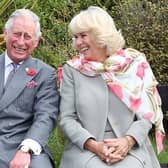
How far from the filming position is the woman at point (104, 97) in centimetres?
455

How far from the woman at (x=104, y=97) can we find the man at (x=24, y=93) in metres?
0.13

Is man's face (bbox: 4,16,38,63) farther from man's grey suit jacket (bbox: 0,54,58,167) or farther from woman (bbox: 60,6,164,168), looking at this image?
woman (bbox: 60,6,164,168)

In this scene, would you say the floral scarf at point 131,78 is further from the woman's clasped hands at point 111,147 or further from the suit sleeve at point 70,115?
the woman's clasped hands at point 111,147

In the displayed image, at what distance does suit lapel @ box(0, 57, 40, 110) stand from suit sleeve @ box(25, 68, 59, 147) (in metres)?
0.11

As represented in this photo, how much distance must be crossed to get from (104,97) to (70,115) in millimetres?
282

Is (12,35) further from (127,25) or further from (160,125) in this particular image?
(127,25)

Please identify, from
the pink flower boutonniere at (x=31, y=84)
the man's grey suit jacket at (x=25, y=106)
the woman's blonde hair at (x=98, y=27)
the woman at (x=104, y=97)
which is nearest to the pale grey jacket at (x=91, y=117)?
the woman at (x=104, y=97)

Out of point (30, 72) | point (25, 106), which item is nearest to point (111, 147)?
point (25, 106)

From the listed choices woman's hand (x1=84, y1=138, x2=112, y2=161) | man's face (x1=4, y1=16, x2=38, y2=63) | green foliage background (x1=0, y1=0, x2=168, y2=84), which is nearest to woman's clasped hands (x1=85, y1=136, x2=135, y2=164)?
woman's hand (x1=84, y1=138, x2=112, y2=161)

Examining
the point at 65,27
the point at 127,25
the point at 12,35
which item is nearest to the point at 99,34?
the point at 12,35

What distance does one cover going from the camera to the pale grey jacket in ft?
15.0

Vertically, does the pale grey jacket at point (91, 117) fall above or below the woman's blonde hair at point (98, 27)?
below

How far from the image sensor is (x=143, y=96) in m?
4.68

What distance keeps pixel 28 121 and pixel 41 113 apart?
0.51 ft
